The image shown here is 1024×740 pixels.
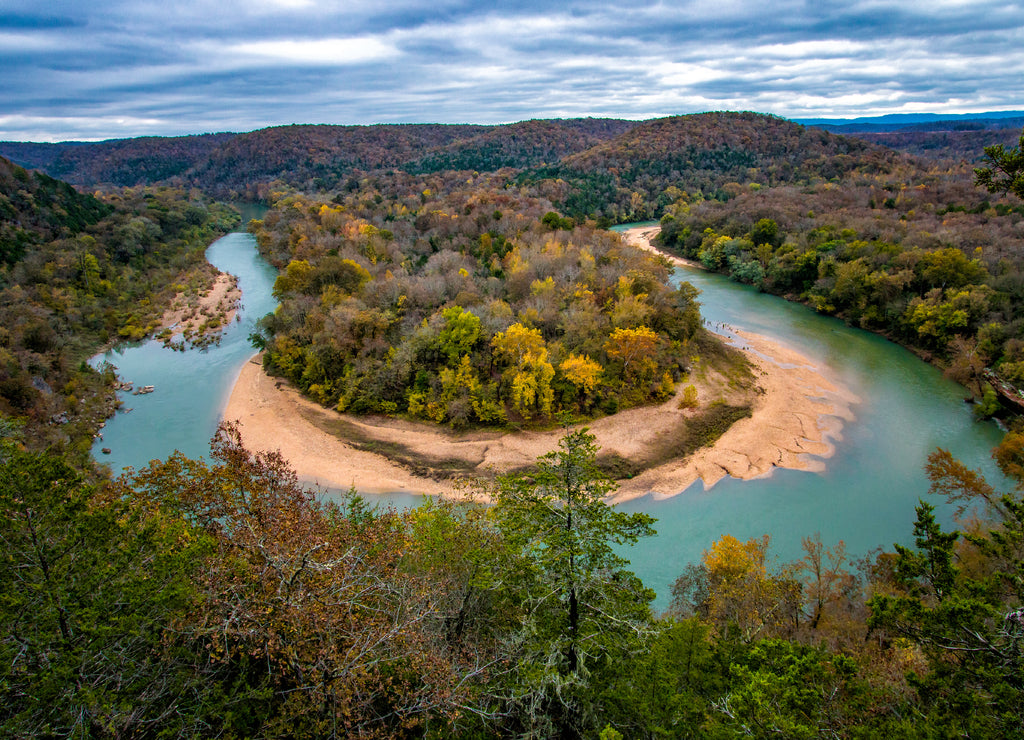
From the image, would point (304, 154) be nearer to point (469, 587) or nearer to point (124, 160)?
point (124, 160)

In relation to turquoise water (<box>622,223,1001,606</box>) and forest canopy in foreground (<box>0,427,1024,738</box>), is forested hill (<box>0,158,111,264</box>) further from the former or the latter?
turquoise water (<box>622,223,1001,606</box>)

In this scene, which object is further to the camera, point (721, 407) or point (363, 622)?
point (721, 407)

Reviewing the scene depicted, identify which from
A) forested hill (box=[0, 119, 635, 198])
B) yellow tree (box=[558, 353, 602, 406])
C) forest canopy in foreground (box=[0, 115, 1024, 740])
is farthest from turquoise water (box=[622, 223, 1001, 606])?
forested hill (box=[0, 119, 635, 198])

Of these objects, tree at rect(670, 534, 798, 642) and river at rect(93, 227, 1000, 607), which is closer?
tree at rect(670, 534, 798, 642)

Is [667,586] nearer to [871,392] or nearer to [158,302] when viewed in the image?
[871,392]

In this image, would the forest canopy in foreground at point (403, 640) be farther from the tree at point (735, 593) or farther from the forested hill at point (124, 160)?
the forested hill at point (124, 160)

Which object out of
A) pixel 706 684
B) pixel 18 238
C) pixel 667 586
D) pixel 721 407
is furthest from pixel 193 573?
pixel 18 238

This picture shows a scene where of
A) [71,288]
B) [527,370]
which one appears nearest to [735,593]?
[527,370]
